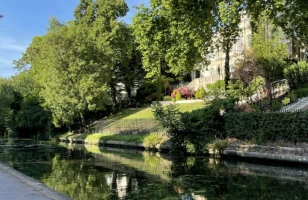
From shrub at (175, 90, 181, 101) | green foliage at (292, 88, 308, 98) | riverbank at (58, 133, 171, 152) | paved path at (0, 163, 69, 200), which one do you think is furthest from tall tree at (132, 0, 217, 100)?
shrub at (175, 90, 181, 101)

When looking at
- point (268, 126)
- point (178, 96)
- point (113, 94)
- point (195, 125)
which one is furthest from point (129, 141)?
point (113, 94)

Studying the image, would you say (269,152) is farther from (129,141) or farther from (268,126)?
(129,141)

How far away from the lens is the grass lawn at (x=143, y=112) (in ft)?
136

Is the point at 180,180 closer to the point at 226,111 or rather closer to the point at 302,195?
the point at 302,195

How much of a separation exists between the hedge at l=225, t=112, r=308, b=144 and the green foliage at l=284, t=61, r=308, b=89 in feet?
41.6

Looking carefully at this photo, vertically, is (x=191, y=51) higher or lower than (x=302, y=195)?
higher

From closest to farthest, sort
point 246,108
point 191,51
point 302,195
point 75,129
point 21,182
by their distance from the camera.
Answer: point 21,182, point 302,195, point 246,108, point 191,51, point 75,129

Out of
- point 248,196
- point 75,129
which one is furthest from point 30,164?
point 75,129

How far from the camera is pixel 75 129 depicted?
51719mm

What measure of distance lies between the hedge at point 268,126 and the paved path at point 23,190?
14.3 meters

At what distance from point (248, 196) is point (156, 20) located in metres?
19.0

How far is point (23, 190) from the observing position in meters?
9.23

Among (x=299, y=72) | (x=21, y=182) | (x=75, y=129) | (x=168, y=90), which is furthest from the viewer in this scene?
(x=168, y=90)

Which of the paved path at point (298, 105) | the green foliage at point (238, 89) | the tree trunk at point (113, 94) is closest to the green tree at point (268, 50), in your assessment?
the green foliage at point (238, 89)
